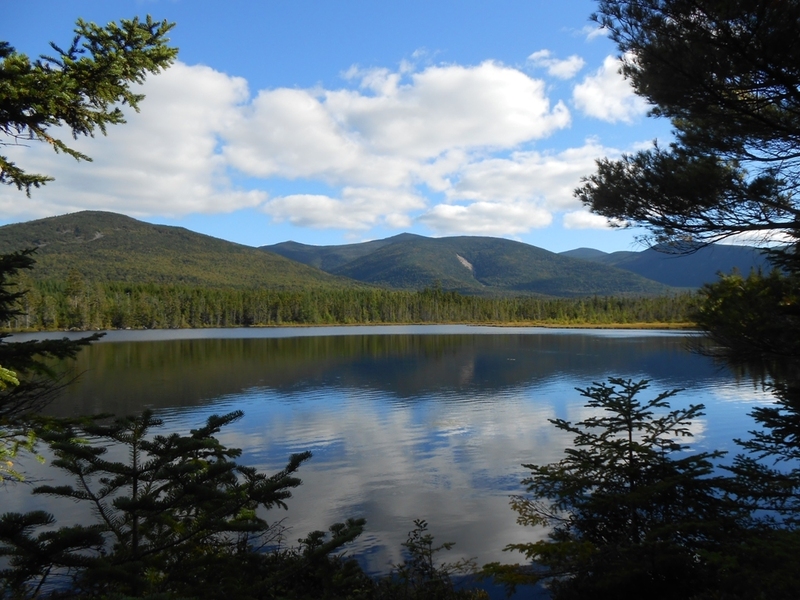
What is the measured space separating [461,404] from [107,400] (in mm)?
19448

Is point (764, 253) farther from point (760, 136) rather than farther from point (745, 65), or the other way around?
point (745, 65)

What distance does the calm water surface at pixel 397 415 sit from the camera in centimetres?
1338

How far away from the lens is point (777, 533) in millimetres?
6094

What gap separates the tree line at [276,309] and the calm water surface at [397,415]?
2652 inches

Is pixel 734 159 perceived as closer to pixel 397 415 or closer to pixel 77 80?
pixel 77 80

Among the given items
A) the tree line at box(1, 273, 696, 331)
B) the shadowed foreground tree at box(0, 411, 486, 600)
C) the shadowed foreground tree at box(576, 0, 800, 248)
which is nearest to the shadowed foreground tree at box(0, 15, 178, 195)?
the shadowed foreground tree at box(0, 411, 486, 600)

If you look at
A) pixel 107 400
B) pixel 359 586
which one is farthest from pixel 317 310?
pixel 359 586

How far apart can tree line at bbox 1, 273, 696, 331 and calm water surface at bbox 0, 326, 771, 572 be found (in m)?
67.4

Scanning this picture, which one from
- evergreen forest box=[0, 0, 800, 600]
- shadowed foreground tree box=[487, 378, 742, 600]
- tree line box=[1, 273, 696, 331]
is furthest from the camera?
tree line box=[1, 273, 696, 331]

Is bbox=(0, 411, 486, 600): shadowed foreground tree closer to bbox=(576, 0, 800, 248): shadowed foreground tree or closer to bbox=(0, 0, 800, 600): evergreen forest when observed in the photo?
bbox=(0, 0, 800, 600): evergreen forest

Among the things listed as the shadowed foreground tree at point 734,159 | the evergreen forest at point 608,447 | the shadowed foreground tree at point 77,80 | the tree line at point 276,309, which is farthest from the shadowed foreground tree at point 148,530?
the tree line at point 276,309

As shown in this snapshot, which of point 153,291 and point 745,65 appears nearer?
point 745,65

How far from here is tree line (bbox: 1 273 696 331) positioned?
11012 centimetres

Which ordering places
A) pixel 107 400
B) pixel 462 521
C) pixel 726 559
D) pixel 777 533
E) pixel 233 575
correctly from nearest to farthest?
pixel 233 575 → pixel 726 559 → pixel 777 533 → pixel 462 521 → pixel 107 400
